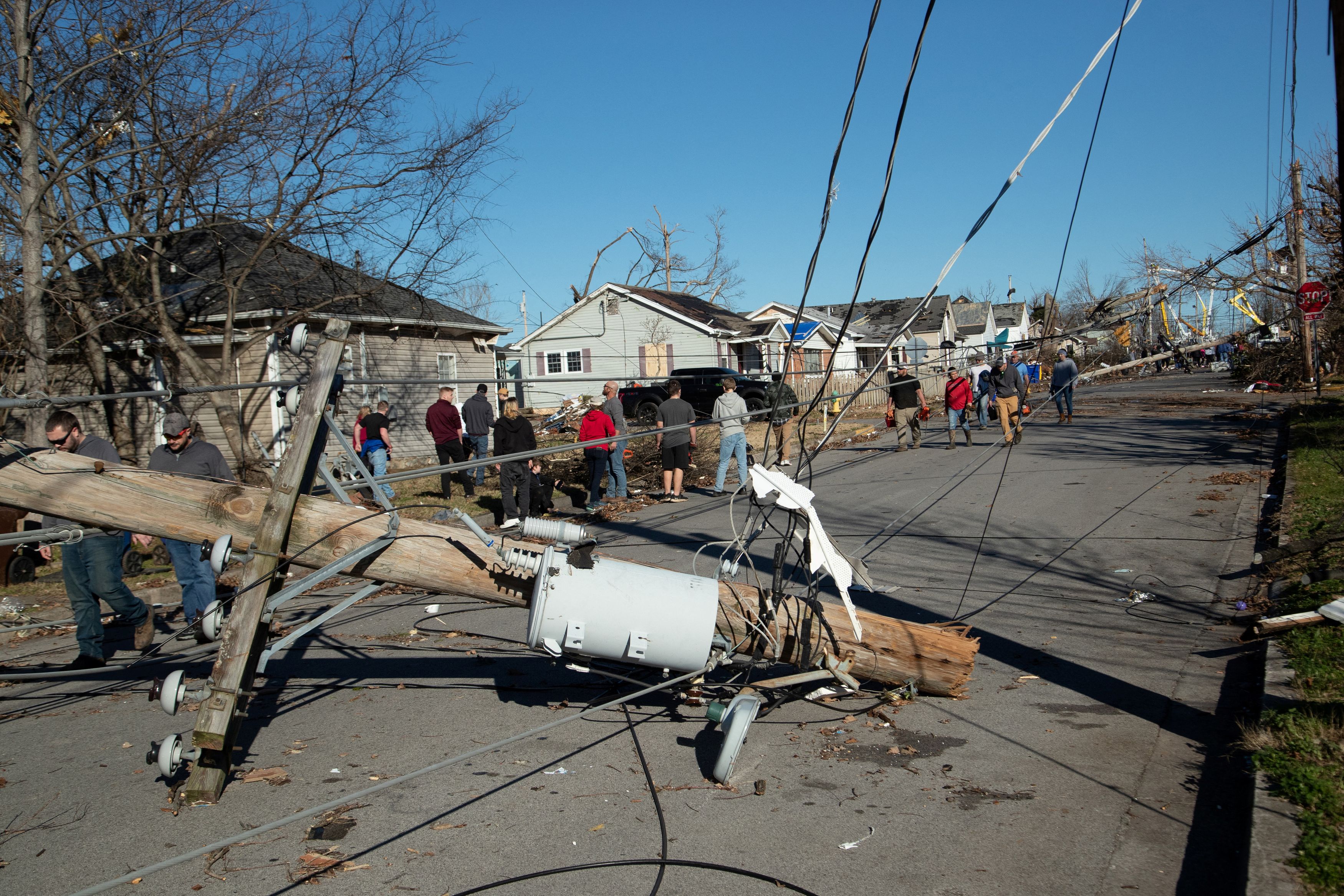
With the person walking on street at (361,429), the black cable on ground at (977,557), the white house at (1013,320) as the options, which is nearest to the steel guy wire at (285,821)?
the black cable on ground at (977,557)

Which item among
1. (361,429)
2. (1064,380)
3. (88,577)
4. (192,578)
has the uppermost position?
(1064,380)

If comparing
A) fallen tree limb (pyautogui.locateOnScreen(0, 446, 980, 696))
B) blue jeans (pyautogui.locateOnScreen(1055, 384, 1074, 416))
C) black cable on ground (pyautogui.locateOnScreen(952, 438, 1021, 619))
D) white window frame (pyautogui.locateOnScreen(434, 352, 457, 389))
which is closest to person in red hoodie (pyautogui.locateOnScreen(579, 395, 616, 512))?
black cable on ground (pyautogui.locateOnScreen(952, 438, 1021, 619))

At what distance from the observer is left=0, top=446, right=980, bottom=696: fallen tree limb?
458cm

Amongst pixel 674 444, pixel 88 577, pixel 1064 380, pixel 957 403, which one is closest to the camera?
pixel 88 577

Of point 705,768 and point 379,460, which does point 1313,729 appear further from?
point 379,460

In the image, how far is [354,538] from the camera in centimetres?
489

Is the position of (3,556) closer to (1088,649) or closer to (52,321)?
(52,321)

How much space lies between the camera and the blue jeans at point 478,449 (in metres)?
15.8

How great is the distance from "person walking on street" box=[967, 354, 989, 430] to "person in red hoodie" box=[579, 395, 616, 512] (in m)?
11.8

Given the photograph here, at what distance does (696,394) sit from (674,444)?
14867 millimetres

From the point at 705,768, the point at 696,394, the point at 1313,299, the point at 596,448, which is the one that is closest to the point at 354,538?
the point at 705,768

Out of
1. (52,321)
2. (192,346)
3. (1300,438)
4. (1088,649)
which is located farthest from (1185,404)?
(52,321)

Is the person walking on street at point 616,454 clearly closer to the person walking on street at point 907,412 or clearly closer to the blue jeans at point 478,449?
the blue jeans at point 478,449

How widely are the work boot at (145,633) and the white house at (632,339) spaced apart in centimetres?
2896
